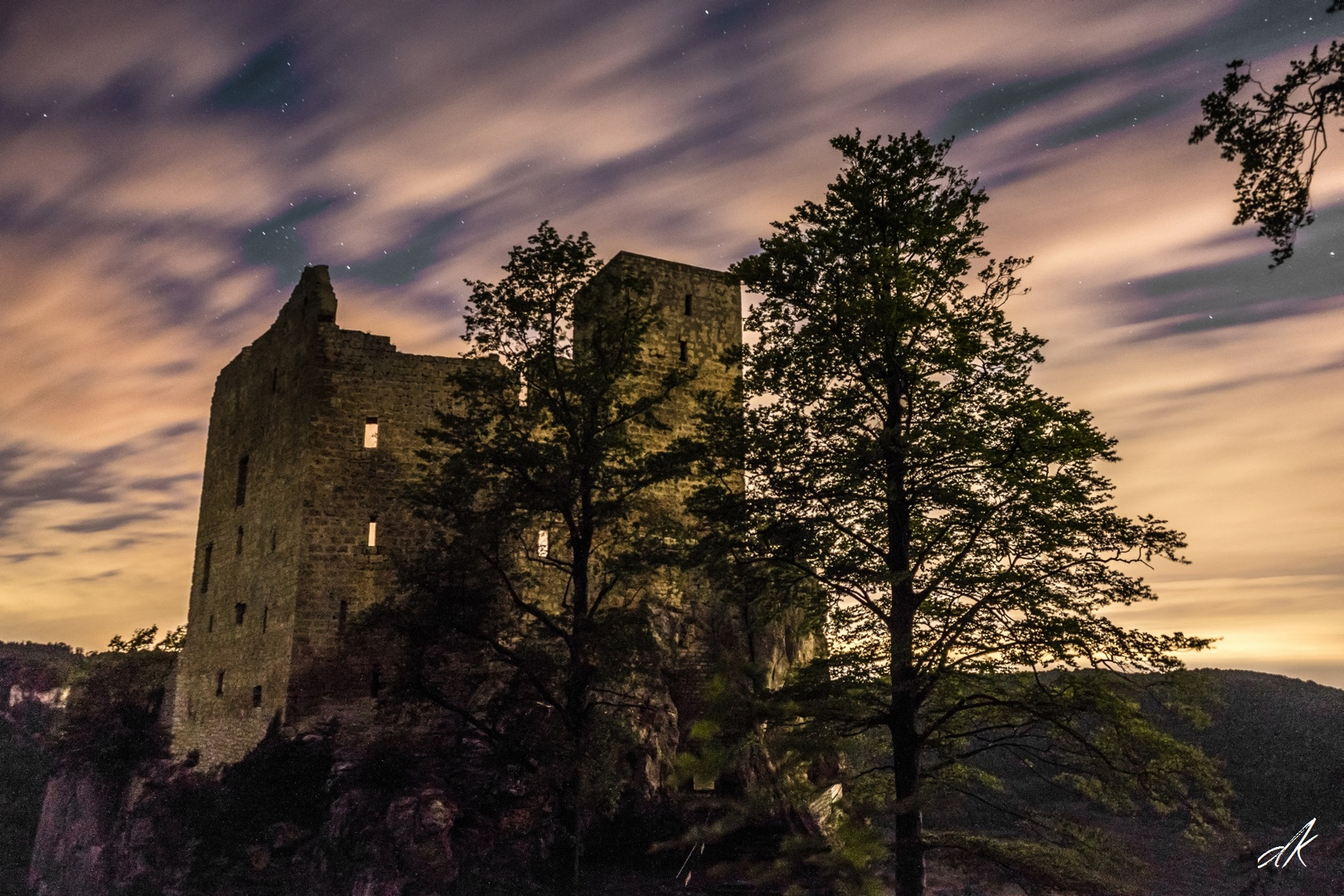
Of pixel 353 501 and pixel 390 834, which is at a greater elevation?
pixel 353 501

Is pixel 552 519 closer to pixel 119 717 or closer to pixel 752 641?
pixel 752 641

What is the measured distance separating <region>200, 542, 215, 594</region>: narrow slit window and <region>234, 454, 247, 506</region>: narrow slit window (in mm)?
2288

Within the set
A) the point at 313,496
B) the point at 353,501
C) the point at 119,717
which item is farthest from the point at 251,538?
the point at 119,717

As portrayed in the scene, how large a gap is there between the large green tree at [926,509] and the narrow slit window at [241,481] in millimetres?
17608

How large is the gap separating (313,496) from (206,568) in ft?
27.7

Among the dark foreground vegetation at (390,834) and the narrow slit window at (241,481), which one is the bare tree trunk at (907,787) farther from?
the narrow slit window at (241,481)

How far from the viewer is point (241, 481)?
29312mm

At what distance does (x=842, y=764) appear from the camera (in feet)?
81.3

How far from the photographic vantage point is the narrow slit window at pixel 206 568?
30.3 meters

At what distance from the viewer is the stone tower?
24.0 metres

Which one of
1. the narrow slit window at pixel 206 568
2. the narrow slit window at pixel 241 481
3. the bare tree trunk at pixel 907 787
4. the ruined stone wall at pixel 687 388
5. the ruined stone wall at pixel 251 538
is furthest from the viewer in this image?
the narrow slit window at pixel 206 568

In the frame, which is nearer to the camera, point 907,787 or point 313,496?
point 907,787

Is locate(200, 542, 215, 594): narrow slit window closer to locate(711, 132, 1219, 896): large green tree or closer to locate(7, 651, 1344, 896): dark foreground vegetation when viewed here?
locate(7, 651, 1344, 896): dark foreground vegetation

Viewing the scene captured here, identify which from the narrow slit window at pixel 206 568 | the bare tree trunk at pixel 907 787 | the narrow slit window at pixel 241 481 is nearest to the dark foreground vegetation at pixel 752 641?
the bare tree trunk at pixel 907 787
